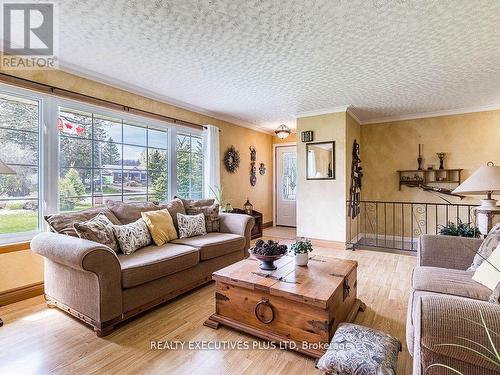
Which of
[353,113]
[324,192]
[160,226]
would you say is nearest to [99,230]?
[160,226]

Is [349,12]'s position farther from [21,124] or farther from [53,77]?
[21,124]

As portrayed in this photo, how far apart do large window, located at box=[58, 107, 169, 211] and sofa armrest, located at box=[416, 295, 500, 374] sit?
11.2 ft

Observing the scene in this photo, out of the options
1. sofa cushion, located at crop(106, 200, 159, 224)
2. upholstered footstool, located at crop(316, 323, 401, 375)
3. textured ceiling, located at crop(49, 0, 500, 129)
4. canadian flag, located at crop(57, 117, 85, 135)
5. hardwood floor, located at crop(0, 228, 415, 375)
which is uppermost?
textured ceiling, located at crop(49, 0, 500, 129)

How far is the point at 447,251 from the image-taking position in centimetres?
223

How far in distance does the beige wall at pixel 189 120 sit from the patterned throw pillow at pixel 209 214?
5.17 feet

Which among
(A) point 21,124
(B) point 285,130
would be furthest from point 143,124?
(B) point 285,130

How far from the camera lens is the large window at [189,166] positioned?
4469 millimetres

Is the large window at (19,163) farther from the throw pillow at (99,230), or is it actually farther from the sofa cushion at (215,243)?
the sofa cushion at (215,243)

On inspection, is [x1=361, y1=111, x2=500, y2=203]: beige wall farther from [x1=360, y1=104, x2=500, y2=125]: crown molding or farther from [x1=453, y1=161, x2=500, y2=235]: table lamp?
[x1=453, y1=161, x2=500, y2=235]: table lamp

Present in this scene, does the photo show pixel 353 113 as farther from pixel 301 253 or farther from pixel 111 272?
pixel 111 272

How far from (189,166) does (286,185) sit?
2.97 metres

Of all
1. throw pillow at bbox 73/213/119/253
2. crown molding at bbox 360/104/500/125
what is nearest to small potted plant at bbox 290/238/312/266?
throw pillow at bbox 73/213/119/253

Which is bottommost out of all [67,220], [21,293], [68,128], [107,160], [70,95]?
[21,293]

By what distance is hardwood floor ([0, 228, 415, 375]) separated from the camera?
5.52 ft
